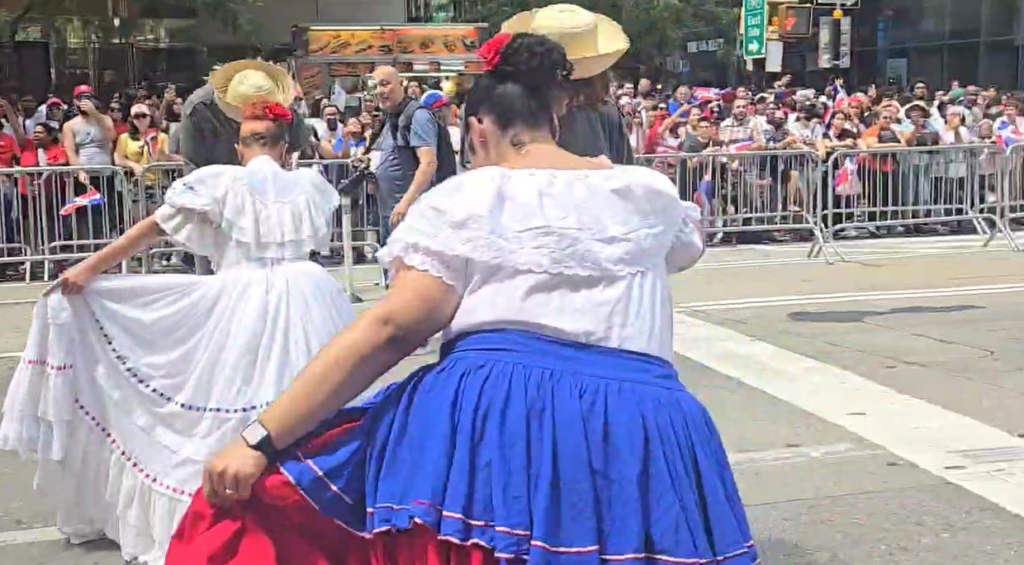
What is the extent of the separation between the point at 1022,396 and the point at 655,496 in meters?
4.98

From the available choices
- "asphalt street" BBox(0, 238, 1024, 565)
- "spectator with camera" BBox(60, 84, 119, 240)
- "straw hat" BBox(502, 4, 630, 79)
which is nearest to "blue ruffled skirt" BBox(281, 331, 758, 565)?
"straw hat" BBox(502, 4, 630, 79)

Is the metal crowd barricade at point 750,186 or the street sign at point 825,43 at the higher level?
the street sign at point 825,43

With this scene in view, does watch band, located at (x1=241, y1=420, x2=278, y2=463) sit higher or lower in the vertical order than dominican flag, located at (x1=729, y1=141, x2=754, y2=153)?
lower

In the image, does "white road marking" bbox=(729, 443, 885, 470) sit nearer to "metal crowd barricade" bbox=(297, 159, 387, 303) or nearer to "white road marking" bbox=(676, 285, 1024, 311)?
"white road marking" bbox=(676, 285, 1024, 311)

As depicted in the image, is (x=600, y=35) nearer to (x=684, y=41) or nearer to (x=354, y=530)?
(x=354, y=530)

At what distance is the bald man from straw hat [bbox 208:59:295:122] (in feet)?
8.35

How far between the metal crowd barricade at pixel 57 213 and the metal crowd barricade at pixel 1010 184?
8.83m

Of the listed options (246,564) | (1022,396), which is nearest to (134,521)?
(246,564)

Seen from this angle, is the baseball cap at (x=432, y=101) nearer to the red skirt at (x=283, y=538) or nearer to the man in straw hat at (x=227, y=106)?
the man in straw hat at (x=227, y=106)

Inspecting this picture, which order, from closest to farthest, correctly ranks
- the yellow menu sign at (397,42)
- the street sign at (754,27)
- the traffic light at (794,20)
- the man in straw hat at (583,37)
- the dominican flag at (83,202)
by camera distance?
the man in straw hat at (583,37)
the dominican flag at (83,202)
the traffic light at (794,20)
the street sign at (754,27)
the yellow menu sign at (397,42)

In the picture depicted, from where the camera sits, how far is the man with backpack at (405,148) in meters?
7.91

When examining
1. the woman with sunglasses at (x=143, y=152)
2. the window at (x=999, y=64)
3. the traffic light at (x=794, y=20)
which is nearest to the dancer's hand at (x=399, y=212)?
the woman with sunglasses at (x=143, y=152)

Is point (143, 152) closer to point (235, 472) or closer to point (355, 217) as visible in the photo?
point (355, 217)

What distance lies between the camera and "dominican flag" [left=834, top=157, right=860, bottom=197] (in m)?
13.4
